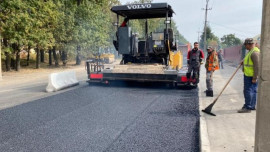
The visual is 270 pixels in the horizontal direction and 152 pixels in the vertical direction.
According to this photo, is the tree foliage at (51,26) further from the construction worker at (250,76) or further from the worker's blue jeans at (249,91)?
the worker's blue jeans at (249,91)

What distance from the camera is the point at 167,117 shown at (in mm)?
5379

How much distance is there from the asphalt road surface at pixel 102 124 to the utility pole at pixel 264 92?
63.0 inches

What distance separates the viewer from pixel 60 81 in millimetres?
9359

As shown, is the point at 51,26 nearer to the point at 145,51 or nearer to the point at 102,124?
the point at 145,51

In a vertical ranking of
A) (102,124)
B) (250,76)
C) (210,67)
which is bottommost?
(102,124)

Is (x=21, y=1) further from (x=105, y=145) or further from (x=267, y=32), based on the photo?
(x=267, y=32)

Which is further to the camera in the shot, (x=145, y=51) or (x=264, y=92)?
(x=145, y=51)

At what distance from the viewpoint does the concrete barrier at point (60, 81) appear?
8891 millimetres

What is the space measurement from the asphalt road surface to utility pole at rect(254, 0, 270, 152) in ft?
5.25

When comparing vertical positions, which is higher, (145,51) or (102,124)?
(145,51)

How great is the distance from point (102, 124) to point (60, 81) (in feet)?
16.7

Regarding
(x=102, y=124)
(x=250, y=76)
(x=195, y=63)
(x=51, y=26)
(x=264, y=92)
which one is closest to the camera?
(x=264, y=92)

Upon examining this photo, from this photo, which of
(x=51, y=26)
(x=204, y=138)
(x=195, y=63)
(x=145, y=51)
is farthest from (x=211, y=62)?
(x=51, y=26)

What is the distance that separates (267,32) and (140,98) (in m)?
5.74
